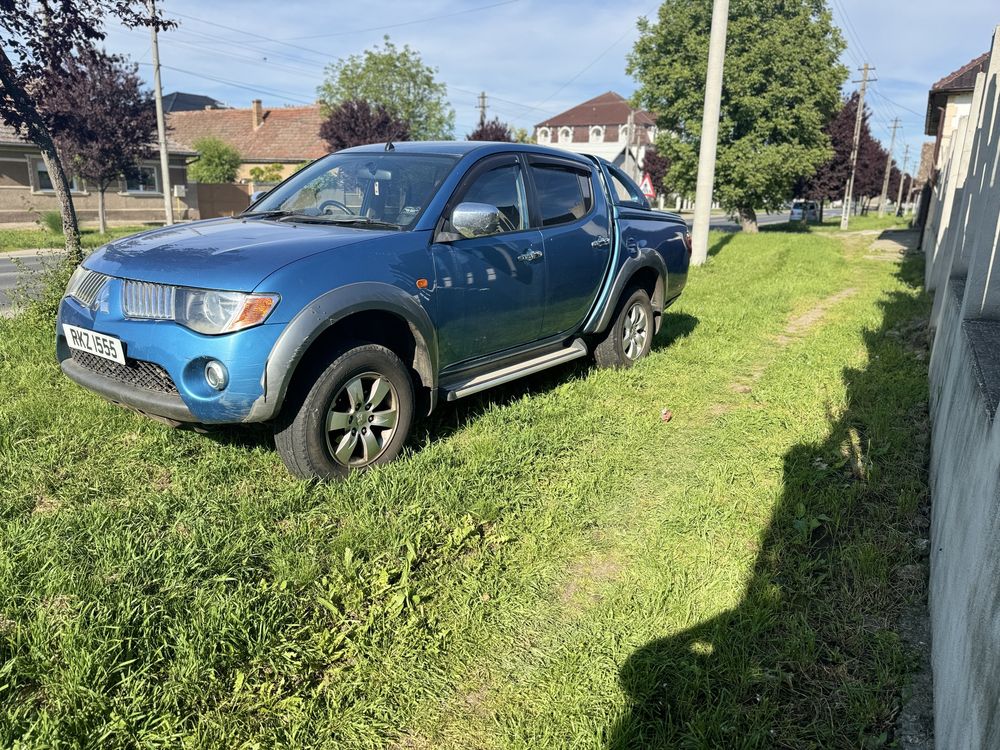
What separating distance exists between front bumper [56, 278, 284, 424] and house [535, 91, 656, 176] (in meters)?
78.7

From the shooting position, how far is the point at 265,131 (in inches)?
1919

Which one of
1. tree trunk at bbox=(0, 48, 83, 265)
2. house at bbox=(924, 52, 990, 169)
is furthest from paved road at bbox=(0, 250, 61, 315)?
house at bbox=(924, 52, 990, 169)

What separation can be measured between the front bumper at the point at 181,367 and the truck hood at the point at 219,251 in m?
0.20

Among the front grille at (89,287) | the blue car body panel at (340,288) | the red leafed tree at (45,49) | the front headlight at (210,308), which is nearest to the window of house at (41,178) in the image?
the red leafed tree at (45,49)

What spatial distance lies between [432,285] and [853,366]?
4543mm

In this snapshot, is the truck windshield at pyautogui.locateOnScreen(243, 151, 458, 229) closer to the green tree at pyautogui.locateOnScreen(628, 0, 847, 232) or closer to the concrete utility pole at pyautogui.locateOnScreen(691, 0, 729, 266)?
the concrete utility pole at pyautogui.locateOnScreen(691, 0, 729, 266)

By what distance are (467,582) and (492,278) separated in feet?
6.64

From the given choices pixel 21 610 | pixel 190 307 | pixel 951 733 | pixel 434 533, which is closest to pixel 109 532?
pixel 21 610

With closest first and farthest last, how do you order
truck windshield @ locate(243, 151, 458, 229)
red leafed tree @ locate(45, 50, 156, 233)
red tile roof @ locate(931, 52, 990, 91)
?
truck windshield @ locate(243, 151, 458, 229), red tile roof @ locate(931, 52, 990, 91), red leafed tree @ locate(45, 50, 156, 233)

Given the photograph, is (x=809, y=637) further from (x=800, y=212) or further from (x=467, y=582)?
(x=800, y=212)

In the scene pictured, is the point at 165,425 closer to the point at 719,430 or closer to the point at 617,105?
the point at 719,430

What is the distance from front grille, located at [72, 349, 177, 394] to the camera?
3451 millimetres

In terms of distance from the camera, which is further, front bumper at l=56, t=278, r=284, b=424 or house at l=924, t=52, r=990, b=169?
house at l=924, t=52, r=990, b=169

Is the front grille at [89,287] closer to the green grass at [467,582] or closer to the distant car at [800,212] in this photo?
the green grass at [467,582]
